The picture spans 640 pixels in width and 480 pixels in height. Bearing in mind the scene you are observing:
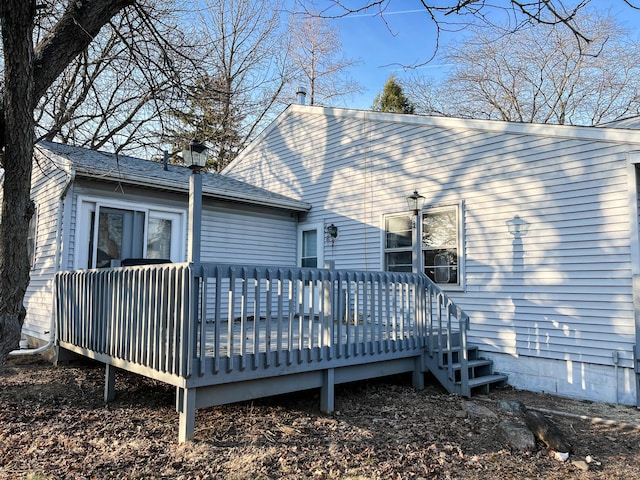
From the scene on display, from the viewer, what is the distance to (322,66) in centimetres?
1925

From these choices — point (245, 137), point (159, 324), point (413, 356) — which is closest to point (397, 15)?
point (159, 324)

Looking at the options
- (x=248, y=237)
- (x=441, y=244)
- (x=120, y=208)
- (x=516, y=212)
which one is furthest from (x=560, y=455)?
(x=120, y=208)

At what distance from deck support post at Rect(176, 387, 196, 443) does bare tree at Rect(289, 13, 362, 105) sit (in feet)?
47.0

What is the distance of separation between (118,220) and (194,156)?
12.0ft

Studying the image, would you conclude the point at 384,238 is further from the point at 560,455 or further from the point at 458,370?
the point at 560,455

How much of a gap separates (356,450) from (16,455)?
2702 millimetres

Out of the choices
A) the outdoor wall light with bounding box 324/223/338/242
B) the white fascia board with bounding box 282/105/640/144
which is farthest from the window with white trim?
the white fascia board with bounding box 282/105/640/144

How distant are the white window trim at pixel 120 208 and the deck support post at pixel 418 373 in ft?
14.2

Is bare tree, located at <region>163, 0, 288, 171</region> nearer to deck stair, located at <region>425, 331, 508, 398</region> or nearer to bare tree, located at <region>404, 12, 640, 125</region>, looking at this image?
bare tree, located at <region>404, 12, 640, 125</region>

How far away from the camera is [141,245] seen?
7.71 m

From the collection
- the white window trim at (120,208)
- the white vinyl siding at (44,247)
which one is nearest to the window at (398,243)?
the white window trim at (120,208)

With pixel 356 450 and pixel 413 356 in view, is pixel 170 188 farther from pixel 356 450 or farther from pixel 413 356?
pixel 356 450

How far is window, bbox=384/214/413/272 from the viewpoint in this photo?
8.10m

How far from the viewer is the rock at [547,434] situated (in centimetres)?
402
